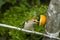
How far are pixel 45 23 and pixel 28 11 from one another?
1.21 ft

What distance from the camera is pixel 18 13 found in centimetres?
178

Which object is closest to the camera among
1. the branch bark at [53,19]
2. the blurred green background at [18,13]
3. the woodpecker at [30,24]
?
the branch bark at [53,19]

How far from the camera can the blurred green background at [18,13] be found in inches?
60.8

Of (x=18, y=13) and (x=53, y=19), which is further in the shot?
(x=18, y=13)

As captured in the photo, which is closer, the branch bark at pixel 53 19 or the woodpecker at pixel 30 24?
the branch bark at pixel 53 19

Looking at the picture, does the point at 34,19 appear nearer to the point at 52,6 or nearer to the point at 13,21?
the point at 52,6

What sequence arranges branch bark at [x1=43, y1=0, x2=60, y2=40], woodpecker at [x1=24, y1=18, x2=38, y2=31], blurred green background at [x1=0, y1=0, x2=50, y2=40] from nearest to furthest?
1. branch bark at [x1=43, y1=0, x2=60, y2=40]
2. woodpecker at [x1=24, y1=18, x2=38, y2=31]
3. blurred green background at [x1=0, y1=0, x2=50, y2=40]

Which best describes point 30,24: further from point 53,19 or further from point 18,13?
point 18,13

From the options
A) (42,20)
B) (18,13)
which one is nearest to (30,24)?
(42,20)

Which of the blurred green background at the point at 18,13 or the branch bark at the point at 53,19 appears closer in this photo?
the branch bark at the point at 53,19

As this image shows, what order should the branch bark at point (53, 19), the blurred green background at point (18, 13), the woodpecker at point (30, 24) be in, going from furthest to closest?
the blurred green background at point (18, 13) → the woodpecker at point (30, 24) → the branch bark at point (53, 19)

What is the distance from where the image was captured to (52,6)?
1306mm

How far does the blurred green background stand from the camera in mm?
1545

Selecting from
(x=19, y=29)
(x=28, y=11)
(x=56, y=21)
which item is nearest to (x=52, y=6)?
(x=56, y=21)
